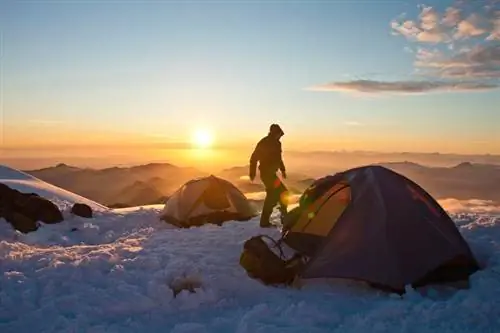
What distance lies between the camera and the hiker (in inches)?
530

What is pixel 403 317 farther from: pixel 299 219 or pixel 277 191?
pixel 277 191

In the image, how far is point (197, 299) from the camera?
7418mm

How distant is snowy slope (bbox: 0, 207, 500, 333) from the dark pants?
123 inches

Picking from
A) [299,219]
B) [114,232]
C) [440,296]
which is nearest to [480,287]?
[440,296]

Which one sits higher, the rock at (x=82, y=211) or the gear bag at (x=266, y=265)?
the gear bag at (x=266, y=265)

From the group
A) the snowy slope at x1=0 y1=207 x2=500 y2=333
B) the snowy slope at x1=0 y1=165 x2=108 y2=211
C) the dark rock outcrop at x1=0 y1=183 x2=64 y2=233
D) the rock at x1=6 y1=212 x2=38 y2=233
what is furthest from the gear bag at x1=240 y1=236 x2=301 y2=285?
the snowy slope at x1=0 y1=165 x2=108 y2=211

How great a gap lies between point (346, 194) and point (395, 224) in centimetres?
172

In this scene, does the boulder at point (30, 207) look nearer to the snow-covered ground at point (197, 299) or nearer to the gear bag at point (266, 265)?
the snow-covered ground at point (197, 299)

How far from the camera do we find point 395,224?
8305mm

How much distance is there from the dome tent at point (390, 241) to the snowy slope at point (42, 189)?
493 inches

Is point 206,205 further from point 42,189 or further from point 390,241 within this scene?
point 42,189

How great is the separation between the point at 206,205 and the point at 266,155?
3.50m

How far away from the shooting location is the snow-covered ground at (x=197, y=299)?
21.4ft

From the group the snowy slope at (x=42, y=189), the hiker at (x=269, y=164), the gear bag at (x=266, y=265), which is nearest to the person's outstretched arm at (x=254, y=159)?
the hiker at (x=269, y=164)
